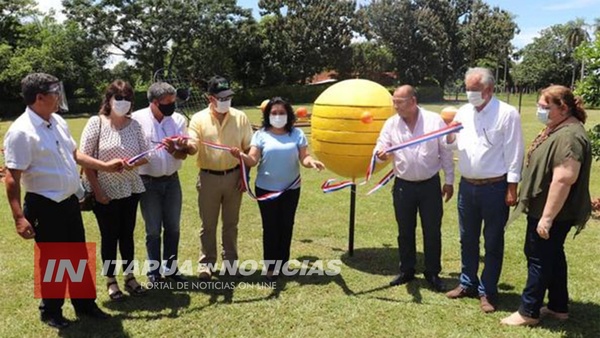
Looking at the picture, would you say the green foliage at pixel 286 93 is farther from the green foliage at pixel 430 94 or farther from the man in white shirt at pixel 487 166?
the man in white shirt at pixel 487 166

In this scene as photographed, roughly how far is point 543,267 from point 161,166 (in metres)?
3.46

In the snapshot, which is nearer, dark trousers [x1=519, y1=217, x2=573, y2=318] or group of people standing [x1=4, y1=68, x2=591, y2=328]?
group of people standing [x1=4, y1=68, x2=591, y2=328]

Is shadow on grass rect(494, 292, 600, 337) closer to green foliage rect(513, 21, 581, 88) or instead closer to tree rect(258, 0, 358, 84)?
Result: tree rect(258, 0, 358, 84)

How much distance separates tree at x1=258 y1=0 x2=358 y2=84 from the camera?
155 ft

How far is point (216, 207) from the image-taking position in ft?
17.6

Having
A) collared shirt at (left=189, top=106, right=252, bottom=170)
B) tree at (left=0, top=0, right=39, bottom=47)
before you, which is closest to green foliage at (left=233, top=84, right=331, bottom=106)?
tree at (left=0, top=0, right=39, bottom=47)

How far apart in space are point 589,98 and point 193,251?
6.25 m

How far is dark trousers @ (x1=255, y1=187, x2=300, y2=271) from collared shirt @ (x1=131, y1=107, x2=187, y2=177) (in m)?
0.95

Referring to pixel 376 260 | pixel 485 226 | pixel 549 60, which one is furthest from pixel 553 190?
pixel 549 60

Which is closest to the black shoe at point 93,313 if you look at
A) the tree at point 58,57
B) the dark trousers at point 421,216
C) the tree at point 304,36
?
the dark trousers at point 421,216

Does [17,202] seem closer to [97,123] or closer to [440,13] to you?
[97,123]

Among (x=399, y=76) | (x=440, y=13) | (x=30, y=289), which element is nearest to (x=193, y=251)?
(x=30, y=289)

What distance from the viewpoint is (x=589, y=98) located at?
7.82 metres

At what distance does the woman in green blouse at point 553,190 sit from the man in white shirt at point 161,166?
119 inches
